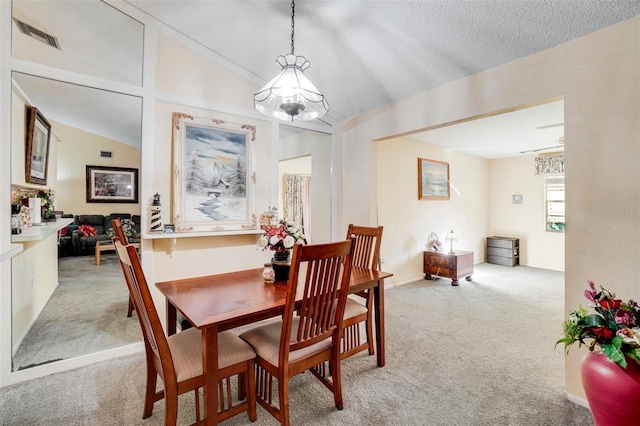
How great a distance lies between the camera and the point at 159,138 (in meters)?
2.69

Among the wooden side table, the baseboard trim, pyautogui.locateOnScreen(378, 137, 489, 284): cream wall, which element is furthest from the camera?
the wooden side table

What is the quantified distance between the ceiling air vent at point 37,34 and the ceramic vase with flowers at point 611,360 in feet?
12.7

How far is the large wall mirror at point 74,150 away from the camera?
2189 millimetres

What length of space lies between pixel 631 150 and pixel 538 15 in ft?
3.20

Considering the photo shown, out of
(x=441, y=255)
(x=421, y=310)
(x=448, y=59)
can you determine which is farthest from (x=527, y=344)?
(x=448, y=59)

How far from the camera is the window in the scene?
5.53 meters

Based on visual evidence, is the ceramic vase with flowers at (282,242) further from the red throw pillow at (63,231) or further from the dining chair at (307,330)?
the red throw pillow at (63,231)

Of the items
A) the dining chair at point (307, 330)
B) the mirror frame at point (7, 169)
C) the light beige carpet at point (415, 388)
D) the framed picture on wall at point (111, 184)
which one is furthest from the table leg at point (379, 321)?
the mirror frame at point (7, 169)

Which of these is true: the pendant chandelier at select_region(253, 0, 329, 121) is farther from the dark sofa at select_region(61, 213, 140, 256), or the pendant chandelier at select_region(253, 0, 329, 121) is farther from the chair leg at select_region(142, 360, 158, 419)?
the chair leg at select_region(142, 360, 158, 419)

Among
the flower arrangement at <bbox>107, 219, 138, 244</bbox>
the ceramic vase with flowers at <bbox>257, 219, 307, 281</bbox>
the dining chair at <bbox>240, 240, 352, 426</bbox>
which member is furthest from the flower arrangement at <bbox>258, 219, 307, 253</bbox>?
the flower arrangement at <bbox>107, 219, 138, 244</bbox>

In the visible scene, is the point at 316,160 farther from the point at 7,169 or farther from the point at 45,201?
the point at 7,169

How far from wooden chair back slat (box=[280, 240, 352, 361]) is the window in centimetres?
581

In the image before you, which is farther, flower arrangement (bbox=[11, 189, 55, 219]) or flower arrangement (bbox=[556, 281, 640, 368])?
flower arrangement (bbox=[11, 189, 55, 219])

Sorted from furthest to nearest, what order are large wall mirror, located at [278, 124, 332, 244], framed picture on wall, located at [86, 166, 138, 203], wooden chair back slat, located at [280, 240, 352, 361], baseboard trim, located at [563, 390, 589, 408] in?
large wall mirror, located at [278, 124, 332, 244]
framed picture on wall, located at [86, 166, 138, 203]
baseboard trim, located at [563, 390, 589, 408]
wooden chair back slat, located at [280, 240, 352, 361]
